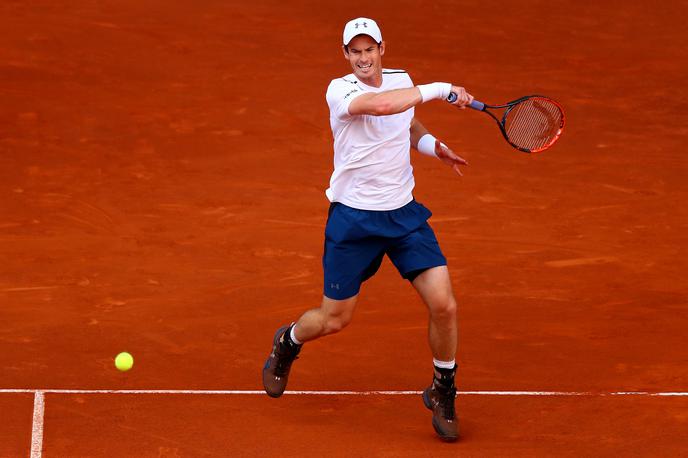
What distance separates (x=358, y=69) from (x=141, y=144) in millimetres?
6205

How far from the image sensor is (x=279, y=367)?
24.5 feet

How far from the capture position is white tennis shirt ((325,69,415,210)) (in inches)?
267

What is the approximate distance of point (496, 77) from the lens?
47.8 ft

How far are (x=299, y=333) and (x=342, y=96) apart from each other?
149cm

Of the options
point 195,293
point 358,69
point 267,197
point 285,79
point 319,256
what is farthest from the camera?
point 285,79

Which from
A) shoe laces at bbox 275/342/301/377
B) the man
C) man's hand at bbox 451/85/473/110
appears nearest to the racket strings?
the man

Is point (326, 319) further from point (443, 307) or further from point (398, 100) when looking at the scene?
point (398, 100)

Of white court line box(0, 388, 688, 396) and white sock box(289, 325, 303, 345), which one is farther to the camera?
white court line box(0, 388, 688, 396)

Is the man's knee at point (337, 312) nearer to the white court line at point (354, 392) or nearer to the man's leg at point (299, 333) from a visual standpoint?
the man's leg at point (299, 333)

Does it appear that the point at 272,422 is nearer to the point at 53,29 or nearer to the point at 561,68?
the point at 561,68

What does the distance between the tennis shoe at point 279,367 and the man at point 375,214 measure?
1.29ft

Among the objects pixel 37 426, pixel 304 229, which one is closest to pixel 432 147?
pixel 37 426

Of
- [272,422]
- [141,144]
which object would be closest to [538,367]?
[272,422]

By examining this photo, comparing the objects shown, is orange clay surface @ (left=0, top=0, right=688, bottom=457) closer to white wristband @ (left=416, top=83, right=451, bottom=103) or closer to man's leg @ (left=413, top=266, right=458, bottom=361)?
man's leg @ (left=413, top=266, right=458, bottom=361)
